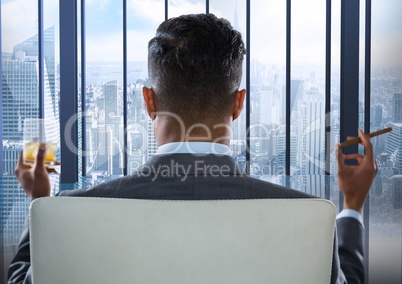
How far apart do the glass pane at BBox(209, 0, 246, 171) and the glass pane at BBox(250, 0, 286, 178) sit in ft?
0.22

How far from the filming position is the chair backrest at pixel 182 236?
2.13 feet

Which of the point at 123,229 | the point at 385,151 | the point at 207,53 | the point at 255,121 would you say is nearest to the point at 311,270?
the point at 123,229

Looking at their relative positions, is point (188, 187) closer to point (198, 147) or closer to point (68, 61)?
point (198, 147)

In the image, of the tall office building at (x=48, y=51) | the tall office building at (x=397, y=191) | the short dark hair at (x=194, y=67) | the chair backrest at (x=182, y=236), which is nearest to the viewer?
the chair backrest at (x=182, y=236)

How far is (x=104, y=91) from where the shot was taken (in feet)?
10.1

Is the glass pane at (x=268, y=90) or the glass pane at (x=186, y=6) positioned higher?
the glass pane at (x=186, y=6)

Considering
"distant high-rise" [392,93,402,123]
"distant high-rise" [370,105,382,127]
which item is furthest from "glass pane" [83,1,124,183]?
"distant high-rise" [392,93,402,123]

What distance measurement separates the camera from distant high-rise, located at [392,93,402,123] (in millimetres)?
3068

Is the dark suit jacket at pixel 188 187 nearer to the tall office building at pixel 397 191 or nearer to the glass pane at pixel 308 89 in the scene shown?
the tall office building at pixel 397 191

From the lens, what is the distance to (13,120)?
3127 mm

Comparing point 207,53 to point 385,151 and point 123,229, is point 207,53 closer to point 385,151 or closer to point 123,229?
point 123,229

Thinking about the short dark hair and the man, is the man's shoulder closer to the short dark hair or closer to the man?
the man

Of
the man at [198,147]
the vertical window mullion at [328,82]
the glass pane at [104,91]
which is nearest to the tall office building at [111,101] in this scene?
the glass pane at [104,91]

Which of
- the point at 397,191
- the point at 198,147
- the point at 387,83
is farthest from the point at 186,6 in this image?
the point at 198,147
